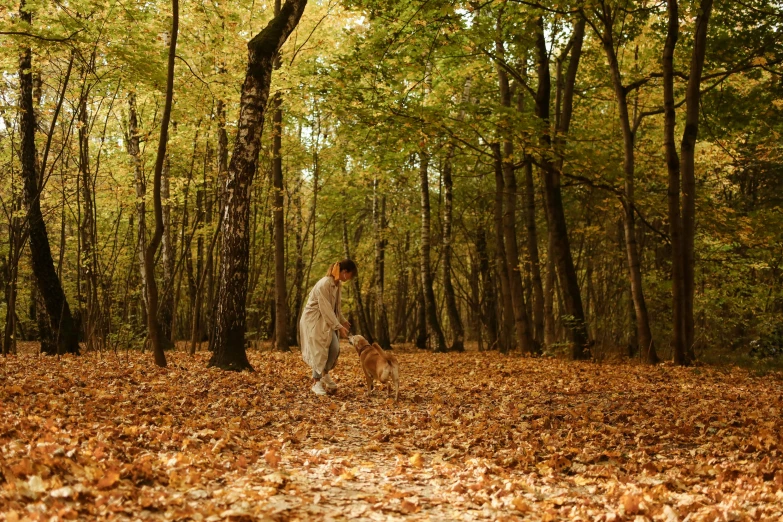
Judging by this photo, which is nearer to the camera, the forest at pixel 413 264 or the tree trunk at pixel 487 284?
the forest at pixel 413 264

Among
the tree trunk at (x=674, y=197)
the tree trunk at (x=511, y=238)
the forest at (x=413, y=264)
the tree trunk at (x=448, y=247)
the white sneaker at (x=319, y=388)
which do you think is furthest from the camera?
the tree trunk at (x=448, y=247)

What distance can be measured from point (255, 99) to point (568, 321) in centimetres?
877

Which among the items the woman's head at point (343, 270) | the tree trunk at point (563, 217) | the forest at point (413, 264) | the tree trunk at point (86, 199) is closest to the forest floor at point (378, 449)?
the forest at point (413, 264)

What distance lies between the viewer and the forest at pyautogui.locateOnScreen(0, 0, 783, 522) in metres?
4.65

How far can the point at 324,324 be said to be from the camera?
362 inches

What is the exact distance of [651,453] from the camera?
5879mm

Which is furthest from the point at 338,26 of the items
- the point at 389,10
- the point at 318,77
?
the point at 389,10

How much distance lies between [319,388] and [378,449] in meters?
3.46

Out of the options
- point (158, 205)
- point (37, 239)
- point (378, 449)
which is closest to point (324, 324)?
point (378, 449)

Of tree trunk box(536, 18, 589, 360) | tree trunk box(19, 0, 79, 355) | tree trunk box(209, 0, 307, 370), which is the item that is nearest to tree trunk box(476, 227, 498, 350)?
tree trunk box(536, 18, 589, 360)

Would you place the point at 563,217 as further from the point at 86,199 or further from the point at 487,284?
the point at 86,199

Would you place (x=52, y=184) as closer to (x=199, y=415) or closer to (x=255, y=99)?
(x=255, y=99)

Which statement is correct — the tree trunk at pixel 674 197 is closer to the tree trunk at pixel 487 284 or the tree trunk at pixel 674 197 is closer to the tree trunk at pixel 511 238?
the tree trunk at pixel 511 238

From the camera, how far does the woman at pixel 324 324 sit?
8.98m
